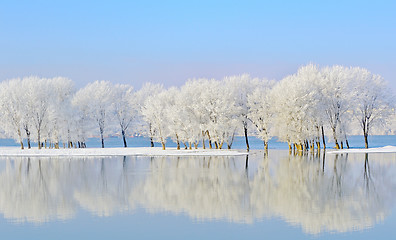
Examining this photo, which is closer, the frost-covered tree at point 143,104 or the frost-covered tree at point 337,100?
the frost-covered tree at point 337,100

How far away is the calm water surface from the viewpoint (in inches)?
635

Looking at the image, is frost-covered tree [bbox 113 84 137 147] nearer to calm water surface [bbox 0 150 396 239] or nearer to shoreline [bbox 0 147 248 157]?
shoreline [bbox 0 147 248 157]

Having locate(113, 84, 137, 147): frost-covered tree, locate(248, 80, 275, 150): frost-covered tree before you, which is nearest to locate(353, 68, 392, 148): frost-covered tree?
locate(248, 80, 275, 150): frost-covered tree

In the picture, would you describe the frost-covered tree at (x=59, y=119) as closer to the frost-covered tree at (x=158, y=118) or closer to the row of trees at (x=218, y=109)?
the row of trees at (x=218, y=109)

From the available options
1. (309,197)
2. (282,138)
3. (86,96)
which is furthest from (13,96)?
(309,197)

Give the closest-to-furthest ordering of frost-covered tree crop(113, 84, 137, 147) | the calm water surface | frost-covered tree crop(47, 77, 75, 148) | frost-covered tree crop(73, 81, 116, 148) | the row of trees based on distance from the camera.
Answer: the calm water surface < the row of trees < frost-covered tree crop(47, 77, 75, 148) < frost-covered tree crop(73, 81, 116, 148) < frost-covered tree crop(113, 84, 137, 147)

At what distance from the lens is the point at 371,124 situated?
70.9m

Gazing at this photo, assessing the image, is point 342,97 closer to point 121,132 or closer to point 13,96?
point 121,132

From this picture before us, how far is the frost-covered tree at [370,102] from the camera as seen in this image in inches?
2763

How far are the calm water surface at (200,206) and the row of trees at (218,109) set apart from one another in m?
31.0

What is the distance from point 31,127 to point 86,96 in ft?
34.4

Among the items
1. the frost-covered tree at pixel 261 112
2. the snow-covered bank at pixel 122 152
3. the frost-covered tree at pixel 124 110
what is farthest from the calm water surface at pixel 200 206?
the frost-covered tree at pixel 124 110

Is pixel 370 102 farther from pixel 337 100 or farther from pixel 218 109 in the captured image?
pixel 218 109

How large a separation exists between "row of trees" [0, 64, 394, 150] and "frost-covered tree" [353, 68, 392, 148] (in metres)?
0.15
